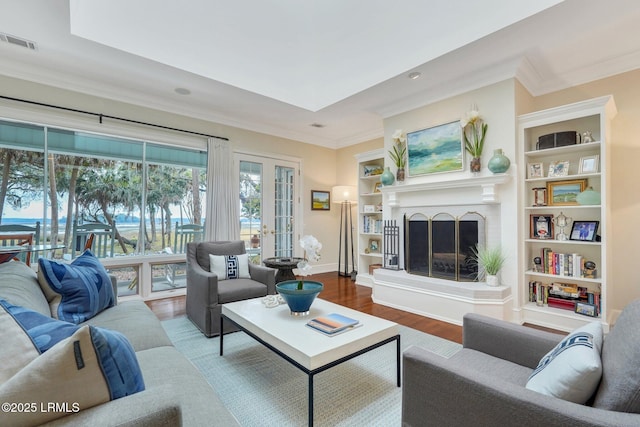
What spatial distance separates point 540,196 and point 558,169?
0.33 m

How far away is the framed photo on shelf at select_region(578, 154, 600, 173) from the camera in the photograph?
9.72 feet

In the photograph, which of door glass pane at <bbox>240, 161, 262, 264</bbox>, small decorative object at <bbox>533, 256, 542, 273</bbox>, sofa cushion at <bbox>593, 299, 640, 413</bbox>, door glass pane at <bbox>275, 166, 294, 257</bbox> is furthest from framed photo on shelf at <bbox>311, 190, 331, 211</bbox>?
sofa cushion at <bbox>593, 299, 640, 413</bbox>

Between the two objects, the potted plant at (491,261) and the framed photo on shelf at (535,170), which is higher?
the framed photo on shelf at (535,170)

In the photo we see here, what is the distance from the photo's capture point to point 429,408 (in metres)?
1.24

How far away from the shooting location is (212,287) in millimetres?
2762

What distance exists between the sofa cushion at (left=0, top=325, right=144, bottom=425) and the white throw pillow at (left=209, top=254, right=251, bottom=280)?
Result: 2368 millimetres

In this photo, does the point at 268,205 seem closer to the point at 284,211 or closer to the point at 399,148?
the point at 284,211

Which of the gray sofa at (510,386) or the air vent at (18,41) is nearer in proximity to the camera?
the gray sofa at (510,386)

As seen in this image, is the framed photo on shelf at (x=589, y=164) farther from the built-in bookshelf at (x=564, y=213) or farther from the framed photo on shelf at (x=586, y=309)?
the framed photo on shelf at (x=586, y=309)

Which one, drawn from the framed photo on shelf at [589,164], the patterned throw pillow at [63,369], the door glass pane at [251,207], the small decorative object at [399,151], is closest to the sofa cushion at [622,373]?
the patterned throw pillow at [63,369]

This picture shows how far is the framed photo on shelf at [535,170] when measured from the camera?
3289 mm

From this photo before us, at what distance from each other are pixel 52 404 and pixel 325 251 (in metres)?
5.42

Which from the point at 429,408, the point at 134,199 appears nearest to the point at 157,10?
the point at 134,199

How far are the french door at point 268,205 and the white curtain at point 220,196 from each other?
0.91ft
